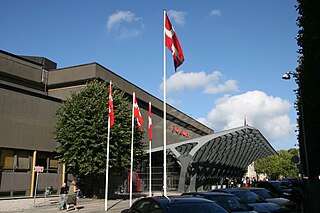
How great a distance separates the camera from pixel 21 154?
91.7 feet

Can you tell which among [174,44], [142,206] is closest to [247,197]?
[142,206]

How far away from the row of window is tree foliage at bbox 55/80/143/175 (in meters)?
3.06

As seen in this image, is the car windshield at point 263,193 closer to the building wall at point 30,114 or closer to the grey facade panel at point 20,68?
the building wall at point 30,114

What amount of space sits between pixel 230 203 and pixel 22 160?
22462mm

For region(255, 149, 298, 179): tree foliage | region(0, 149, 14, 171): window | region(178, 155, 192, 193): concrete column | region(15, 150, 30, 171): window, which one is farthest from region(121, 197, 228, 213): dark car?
region(255, 149, 298, 179): tree foliage

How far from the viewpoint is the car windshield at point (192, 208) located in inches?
269

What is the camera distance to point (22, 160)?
27953 millimetres

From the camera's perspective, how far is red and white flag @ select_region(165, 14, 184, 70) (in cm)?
1515

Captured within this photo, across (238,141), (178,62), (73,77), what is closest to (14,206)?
(178,62)

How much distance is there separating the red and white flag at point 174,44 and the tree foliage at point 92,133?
12.1m

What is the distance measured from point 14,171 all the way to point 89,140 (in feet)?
23.6

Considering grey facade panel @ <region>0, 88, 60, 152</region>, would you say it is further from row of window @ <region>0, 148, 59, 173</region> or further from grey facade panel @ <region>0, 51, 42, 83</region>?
grey facade panel @ <region>0, 51, 42, 83</region>

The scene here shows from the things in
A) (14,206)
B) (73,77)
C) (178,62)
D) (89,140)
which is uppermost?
(73,77)

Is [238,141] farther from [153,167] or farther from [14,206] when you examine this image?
[14,206]
